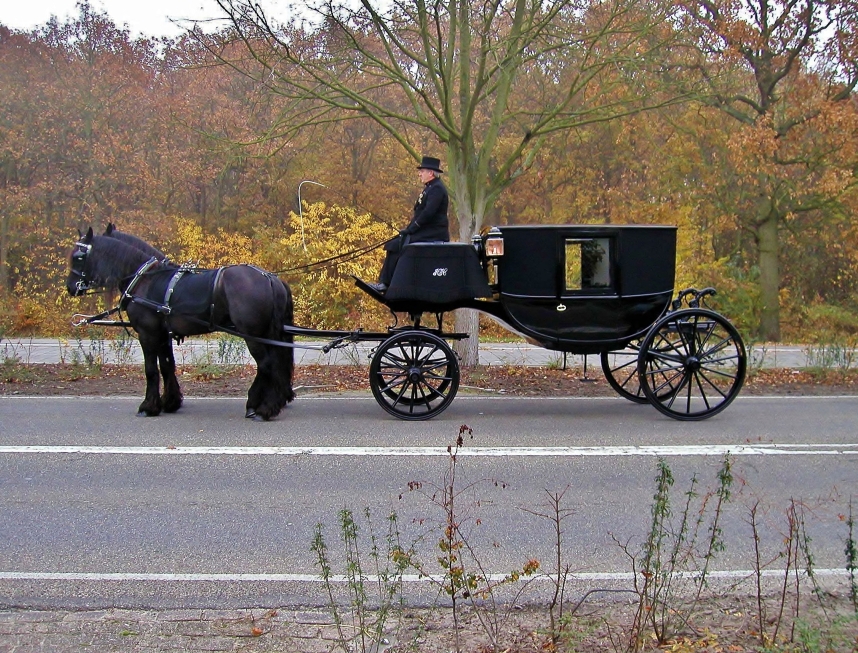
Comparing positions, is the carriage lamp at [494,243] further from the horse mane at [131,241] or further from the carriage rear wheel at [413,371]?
the horse mane at [131,241]

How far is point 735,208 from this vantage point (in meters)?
22.3

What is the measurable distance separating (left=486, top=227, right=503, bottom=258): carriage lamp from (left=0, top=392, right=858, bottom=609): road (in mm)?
1766

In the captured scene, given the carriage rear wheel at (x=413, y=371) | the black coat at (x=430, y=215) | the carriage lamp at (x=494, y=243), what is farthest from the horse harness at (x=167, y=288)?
the carriage lamp at (x=494, y=243)

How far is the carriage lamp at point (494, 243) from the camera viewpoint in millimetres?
8391

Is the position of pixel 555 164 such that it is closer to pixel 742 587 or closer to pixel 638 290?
pixel 638 290

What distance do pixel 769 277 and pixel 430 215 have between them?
55.3 feet

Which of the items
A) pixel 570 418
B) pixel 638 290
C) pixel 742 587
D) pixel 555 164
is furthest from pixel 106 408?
pixel 555 164

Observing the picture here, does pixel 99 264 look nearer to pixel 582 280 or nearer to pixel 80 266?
pixel 80 266

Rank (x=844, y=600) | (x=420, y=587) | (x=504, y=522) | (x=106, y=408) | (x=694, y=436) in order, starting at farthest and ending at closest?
(x=106, y=408) → (x=694, y=436) → (x=504, y=522) → (x=420, y=587) → (x=844, y=600)

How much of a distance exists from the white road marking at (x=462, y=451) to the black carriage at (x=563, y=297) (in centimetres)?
129

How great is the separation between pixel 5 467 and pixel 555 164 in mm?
22306

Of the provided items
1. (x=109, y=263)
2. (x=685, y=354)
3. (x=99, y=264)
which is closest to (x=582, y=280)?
(x=685, y=354)

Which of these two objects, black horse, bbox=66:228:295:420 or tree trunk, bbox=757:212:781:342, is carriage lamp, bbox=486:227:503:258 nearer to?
black horse, bbox=66:228:295:420

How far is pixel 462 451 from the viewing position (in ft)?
24.1
